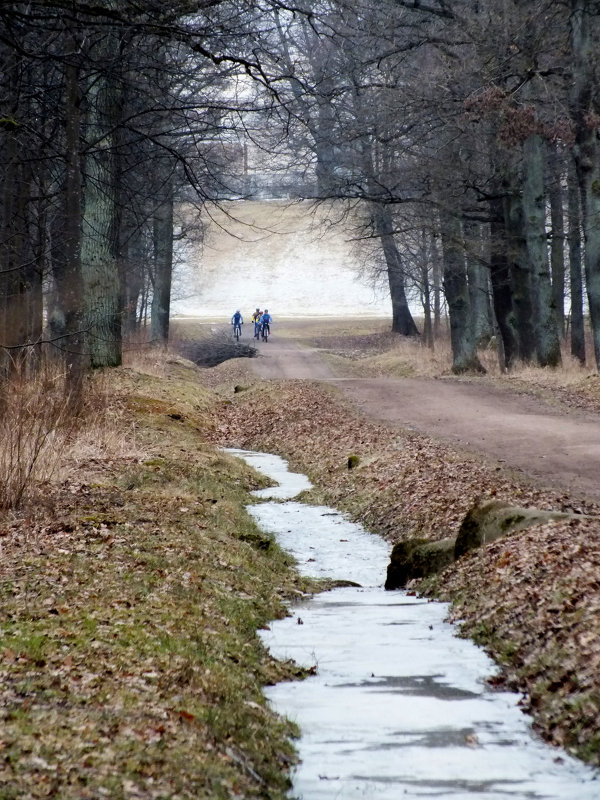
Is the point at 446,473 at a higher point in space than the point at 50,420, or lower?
lower

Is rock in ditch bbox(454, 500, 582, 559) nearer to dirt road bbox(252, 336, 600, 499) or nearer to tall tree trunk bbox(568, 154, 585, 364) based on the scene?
dirt road bbox(252, 336, 600, 499)

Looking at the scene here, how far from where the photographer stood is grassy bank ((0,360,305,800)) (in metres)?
4.28

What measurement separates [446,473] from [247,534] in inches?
145

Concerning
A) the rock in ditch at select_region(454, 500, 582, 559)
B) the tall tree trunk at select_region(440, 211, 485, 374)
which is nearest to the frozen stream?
the rock in ditch at select_region(454, 500, 582, 559)

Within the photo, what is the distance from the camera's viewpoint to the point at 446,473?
45.5 feet

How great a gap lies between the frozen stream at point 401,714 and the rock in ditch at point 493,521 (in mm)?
981

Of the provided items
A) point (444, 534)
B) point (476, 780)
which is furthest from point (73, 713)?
point (444, 534)

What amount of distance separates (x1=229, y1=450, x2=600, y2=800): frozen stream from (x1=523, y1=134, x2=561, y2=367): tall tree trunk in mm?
18150

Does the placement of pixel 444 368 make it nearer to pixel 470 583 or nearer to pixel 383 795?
pixel 470 583

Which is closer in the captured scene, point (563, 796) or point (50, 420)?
point (563, 796)

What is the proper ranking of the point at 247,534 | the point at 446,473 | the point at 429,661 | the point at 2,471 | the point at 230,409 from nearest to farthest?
the point at 429,661, the point at 2,471, the point at 247,534, the point at 446,473, the point at 230,409

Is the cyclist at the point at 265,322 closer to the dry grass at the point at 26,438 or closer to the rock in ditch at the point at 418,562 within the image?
the dry grass at the point at 26,438

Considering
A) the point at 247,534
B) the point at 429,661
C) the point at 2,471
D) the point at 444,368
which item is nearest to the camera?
the point at 429,661

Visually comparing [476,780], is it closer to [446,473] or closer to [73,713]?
[73,713]
